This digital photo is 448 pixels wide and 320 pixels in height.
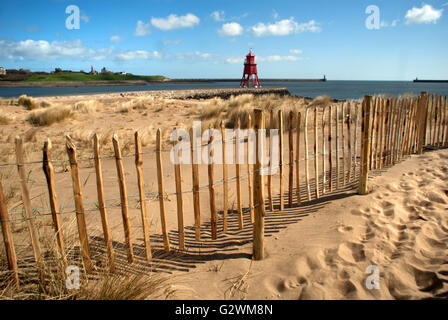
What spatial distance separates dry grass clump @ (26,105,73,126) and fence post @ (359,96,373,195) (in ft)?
36.9

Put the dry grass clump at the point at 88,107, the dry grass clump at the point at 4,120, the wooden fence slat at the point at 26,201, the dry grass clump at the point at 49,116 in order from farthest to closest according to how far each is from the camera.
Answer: the dry grass clump at the point at 88,107, the dry grass clump at the point at 49,116, the dry grass clump at the point at 4,120, the wooden fence slat at the point at 26,201

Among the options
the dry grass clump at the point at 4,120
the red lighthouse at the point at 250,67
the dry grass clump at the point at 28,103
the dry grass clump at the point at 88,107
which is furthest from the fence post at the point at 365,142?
the red lighthouse at the point at 250,67

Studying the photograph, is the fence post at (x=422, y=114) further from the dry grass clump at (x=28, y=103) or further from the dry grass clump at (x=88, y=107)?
the dry grass clump at (x=28, y=103)

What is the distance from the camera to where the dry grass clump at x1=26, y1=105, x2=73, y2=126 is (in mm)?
11141

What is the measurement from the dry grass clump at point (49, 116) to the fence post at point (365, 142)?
11257mm

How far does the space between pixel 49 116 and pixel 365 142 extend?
11.5m

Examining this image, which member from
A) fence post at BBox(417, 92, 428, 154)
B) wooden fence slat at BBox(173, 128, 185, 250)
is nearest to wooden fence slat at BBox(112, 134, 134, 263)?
wooden fence slat at BBox(173, 128, 185, 250)

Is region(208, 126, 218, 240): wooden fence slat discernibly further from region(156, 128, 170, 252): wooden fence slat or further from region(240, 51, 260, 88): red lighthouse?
region(240, 51, 260, 88): red lighthouse

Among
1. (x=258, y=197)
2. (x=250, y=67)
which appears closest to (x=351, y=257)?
(x=258, y=197)

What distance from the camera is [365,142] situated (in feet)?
14.0

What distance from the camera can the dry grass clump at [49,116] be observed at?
1114cm
